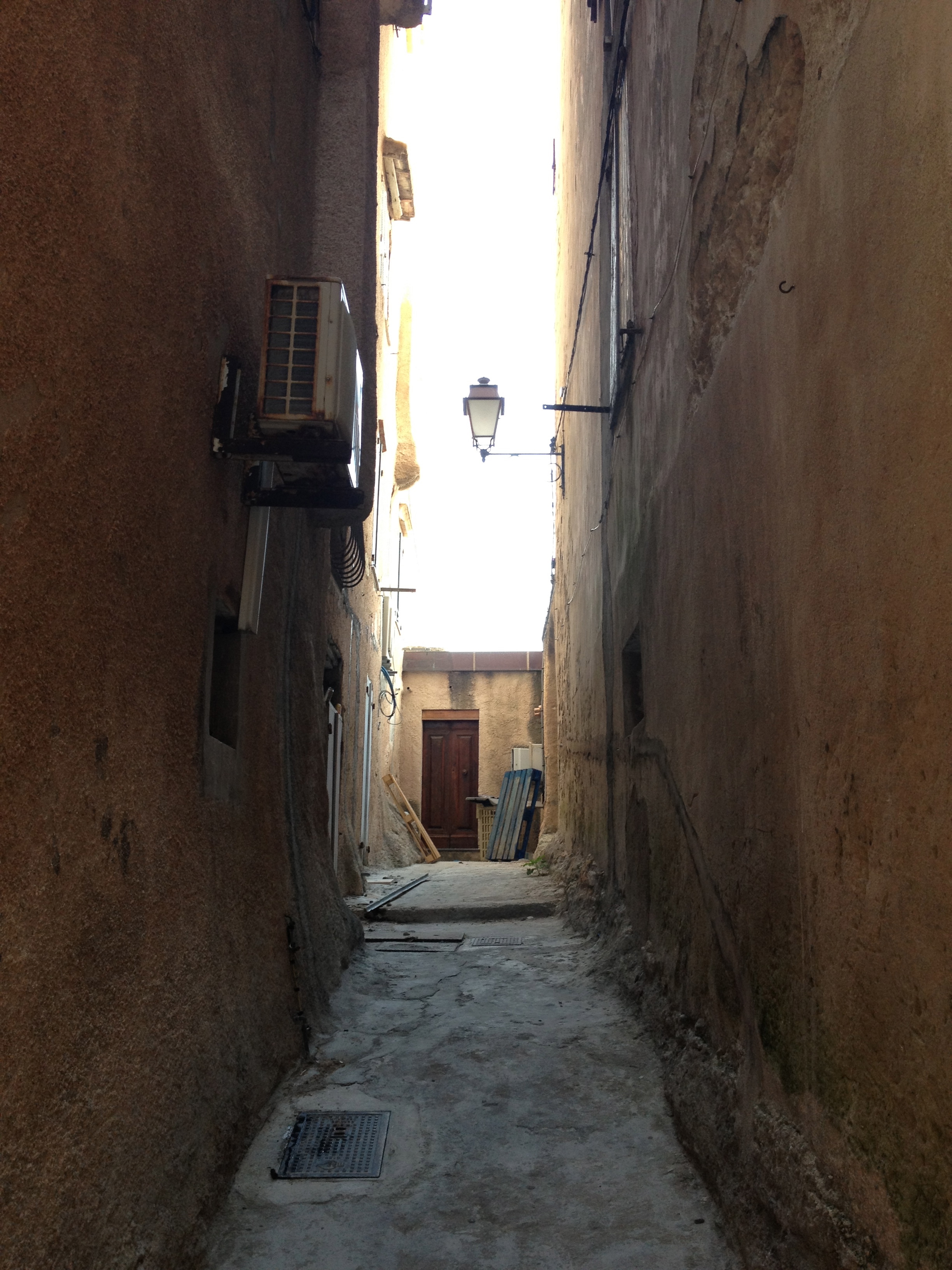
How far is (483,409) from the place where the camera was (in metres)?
9.10

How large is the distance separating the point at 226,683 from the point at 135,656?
130 cm

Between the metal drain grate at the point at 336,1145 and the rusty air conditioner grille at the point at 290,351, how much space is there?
2262mm

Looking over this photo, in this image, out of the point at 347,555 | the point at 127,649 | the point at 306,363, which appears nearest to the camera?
the point at 127,649

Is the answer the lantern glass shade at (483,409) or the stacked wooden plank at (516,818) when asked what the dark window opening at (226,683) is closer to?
the lantern glass shade at (483,409)

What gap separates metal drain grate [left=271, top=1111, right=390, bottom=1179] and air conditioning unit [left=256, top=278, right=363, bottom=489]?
85.7 inches

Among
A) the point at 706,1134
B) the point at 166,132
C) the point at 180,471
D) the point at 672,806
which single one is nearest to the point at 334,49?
the point at 166,132

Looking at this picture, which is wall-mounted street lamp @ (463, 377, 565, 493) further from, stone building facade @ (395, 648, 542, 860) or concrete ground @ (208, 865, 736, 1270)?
stone building facade @ (395, 648, 542, 860)

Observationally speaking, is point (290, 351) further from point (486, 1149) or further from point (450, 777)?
point (450, 777)

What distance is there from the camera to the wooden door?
18812 millimetres

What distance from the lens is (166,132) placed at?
2.78 metres

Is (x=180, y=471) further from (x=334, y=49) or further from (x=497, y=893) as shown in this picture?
(x=497, y=893)

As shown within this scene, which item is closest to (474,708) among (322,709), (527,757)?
(527,757)

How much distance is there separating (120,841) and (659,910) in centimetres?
255

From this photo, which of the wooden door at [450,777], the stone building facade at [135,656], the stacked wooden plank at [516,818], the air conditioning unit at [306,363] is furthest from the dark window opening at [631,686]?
the wooden door at [450,777]
